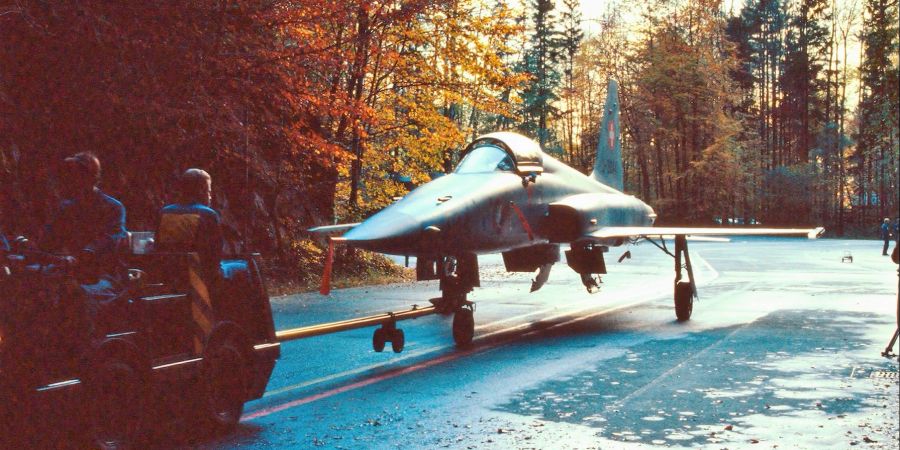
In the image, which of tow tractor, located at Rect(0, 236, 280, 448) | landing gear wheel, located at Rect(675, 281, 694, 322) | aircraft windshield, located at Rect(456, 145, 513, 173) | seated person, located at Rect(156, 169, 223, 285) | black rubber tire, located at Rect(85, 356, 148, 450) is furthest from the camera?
landing gear wheel, located at Rect(675, 281, 694, 322)

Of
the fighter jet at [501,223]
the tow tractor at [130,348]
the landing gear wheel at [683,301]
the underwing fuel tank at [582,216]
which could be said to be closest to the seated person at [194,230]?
the tow tractor at [130,348]

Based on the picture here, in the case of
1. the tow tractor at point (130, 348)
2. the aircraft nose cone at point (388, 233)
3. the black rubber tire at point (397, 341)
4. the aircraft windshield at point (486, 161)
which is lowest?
the black rubber tire at point (397, 341)

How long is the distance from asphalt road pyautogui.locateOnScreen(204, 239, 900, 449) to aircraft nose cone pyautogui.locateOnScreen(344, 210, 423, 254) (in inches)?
53.0

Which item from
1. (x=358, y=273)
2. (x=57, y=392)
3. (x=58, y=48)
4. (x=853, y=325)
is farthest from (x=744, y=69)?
(x=57, y=392)

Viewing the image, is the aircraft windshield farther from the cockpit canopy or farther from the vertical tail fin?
the vertical tail fin

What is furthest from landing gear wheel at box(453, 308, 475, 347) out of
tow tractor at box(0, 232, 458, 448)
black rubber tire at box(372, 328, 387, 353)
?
tow tractor at box(0, 232, 458, 448)

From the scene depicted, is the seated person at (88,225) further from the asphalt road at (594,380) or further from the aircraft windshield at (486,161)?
the aircraft windshield at (486,161)

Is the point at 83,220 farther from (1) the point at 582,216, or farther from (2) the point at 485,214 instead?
(1) the point at 582,216

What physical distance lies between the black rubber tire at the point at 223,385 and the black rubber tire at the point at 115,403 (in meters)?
0.60

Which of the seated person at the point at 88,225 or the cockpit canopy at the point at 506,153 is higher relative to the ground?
the cockpit canopy at the point at 506,153

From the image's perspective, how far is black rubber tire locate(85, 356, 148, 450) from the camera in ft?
17.7

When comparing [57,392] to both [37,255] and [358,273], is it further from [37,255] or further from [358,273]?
[358,273]

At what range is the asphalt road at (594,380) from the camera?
652 centimetres

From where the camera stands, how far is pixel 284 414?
7.25 metres
